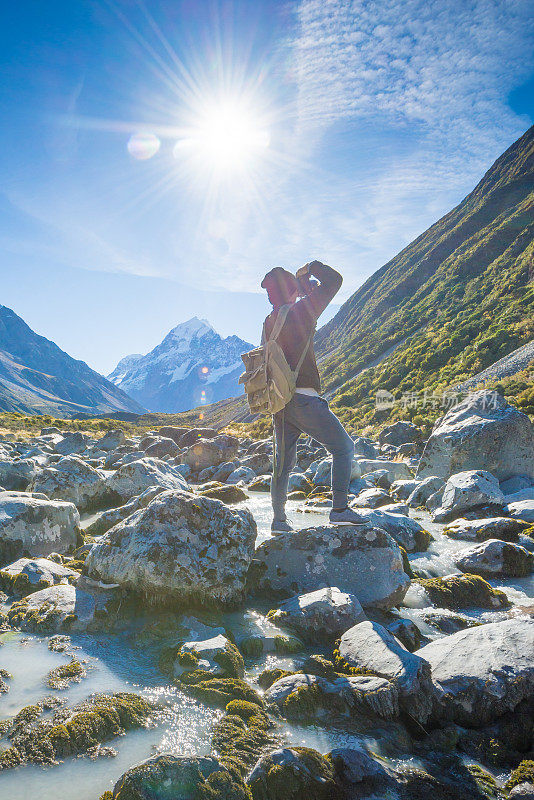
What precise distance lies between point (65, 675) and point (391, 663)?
9.61ft

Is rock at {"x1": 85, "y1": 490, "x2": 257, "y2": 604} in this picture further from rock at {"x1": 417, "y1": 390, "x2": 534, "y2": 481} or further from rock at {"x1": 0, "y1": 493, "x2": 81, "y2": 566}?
rock at {"x1": 417, "y1": 390, "x2": 534, "y2": 481}

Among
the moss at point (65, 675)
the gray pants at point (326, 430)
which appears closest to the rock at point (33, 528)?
the moss at point (65, 675)

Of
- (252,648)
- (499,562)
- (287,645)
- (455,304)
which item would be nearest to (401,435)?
(499,562)

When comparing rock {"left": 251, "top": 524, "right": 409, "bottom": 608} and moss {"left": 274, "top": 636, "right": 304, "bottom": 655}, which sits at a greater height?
rock {"left": 251, "top": 524, "right": 409, "bottom": 608}

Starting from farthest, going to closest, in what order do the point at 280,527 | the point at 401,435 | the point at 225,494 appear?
the point at 401,435 < the point at 225,494 < the point at 280,527

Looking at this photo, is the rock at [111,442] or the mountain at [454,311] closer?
the rock at [111,442]

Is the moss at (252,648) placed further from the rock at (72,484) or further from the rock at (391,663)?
the rock at (72,484)

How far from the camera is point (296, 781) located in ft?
9.04

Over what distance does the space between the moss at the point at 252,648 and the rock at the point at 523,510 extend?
7.82 m

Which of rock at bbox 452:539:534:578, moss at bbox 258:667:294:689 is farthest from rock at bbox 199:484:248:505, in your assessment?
moss at bbox 258:667:294:689

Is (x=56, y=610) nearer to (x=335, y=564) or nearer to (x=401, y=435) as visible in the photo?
(x=335, y=564)

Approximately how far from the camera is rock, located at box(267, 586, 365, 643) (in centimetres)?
493

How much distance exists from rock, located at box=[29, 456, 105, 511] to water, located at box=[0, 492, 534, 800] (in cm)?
802

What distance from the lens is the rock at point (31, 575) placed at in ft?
18.8
